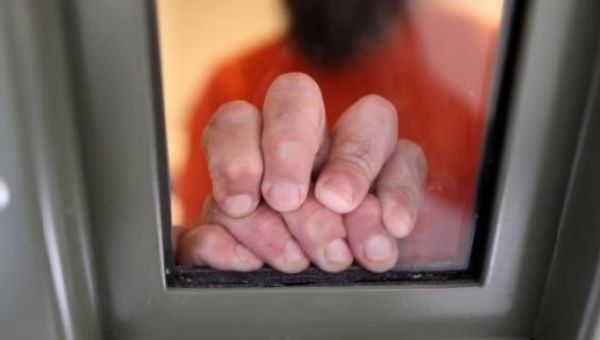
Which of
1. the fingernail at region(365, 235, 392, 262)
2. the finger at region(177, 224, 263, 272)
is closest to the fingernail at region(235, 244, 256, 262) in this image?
the finger at region(177, 224, 263, 272)

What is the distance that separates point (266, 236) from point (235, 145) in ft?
0.29

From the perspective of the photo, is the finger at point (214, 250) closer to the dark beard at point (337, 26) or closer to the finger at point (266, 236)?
the finger at point (266, 236)

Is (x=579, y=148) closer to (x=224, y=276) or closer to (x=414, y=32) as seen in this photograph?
(x=414, y=32)

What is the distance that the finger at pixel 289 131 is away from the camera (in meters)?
0.64

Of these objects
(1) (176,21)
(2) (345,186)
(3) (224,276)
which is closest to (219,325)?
(3) (224,276)

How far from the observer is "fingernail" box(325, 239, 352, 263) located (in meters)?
0.67

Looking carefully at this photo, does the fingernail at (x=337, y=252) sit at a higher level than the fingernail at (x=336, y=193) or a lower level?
lower

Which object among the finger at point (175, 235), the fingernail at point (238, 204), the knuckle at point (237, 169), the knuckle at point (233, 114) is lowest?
the finger at point (175, 235)

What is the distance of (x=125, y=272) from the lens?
647mm

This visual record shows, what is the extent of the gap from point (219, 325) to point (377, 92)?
0.85 feet

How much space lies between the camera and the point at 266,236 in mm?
667

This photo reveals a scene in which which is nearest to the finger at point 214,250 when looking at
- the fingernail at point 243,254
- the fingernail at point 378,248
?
the fingernail at point 243,254

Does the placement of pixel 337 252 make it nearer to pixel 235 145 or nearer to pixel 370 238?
pixel 370 238

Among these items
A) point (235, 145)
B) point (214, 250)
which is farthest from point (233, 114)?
point (214, 250)
